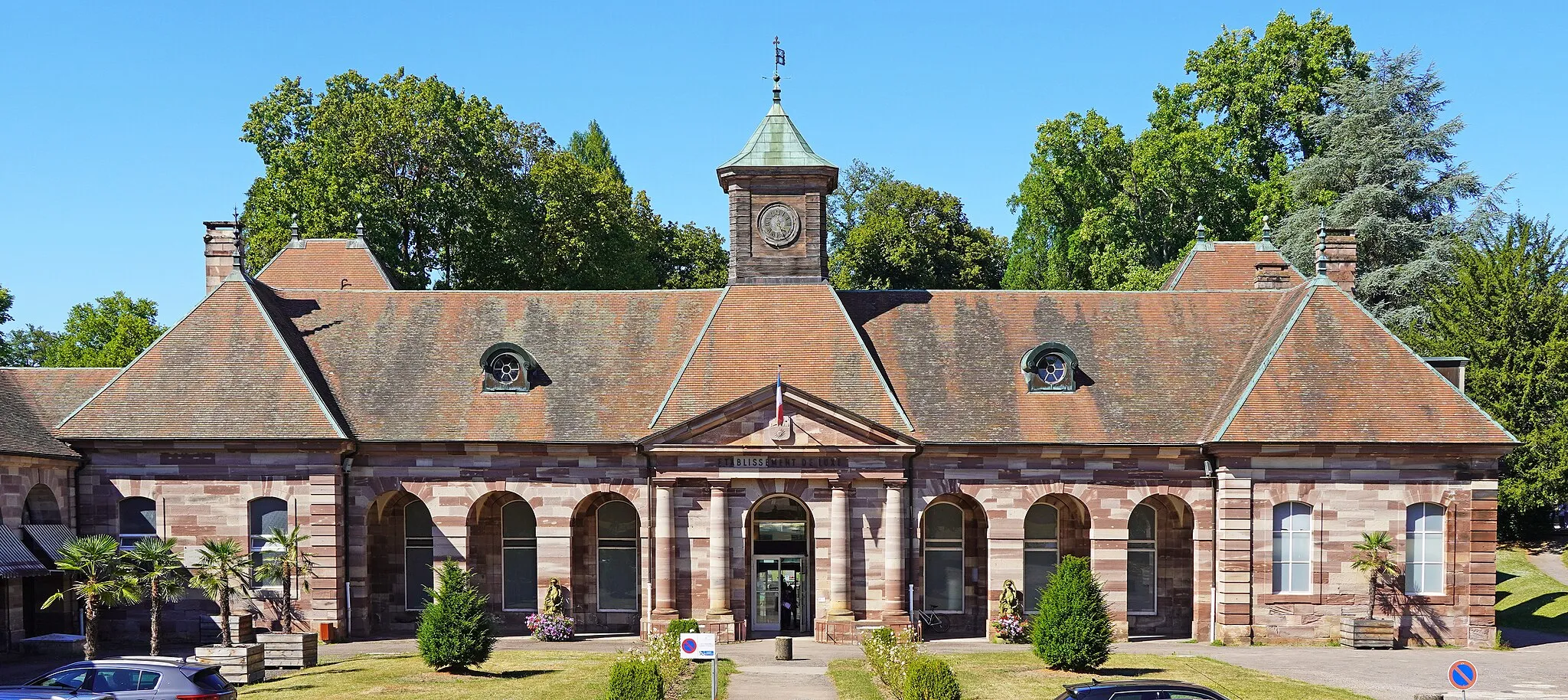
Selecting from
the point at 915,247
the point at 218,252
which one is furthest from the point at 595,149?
the point at 218,252

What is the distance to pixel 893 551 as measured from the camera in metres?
39.2

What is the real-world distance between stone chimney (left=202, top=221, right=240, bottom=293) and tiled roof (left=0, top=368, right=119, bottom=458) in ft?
18.9

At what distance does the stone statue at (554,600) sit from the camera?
40.1 metres

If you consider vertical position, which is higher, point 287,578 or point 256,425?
point 256,425

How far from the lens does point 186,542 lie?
39188mm

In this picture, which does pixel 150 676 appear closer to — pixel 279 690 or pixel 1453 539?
pixel 279 690

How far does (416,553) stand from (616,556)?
6215mm

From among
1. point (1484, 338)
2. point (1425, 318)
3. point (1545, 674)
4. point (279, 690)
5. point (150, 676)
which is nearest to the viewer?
point (150, 676)

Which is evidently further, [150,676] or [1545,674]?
[1545,674]

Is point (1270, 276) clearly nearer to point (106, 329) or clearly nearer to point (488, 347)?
point (488, 347)

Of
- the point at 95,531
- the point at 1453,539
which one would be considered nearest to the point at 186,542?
the point at 95,531

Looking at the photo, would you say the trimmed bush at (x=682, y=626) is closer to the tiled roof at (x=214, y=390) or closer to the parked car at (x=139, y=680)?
the tiled roof at (x=214, y=390)

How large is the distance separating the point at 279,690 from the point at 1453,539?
30903mm

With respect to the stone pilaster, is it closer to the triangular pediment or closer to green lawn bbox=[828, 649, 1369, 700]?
the triangular pediment
